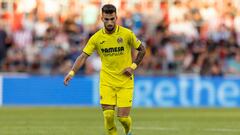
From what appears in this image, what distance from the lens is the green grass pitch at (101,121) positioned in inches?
587

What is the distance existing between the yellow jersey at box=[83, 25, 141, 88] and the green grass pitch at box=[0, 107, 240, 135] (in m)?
2.99

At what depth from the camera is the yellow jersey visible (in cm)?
1146

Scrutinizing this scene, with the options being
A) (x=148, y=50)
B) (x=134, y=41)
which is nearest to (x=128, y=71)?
(x=134, y=41)

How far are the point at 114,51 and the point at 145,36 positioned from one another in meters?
14.3

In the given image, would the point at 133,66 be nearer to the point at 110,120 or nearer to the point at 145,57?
the point at 110,120

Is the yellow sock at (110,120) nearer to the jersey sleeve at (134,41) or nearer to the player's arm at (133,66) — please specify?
the player's arm at (133,66)

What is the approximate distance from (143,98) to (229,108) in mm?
3121

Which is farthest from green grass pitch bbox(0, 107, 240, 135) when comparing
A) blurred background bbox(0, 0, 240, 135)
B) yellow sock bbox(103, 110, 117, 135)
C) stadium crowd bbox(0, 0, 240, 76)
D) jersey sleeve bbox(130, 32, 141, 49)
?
jersey sleeve bbox(130, 32, 141, 49)

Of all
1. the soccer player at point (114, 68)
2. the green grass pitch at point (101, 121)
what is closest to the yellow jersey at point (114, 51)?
the soccer player at point (114, 68)

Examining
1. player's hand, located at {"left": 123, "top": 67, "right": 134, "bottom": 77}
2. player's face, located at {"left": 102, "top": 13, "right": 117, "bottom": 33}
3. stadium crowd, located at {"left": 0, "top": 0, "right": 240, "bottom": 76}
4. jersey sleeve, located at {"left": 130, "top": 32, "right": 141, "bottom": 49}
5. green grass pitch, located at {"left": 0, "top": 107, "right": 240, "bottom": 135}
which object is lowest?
green grass pitch, located at {"left": 0, "top": 107, "right": 240, "bottom": 135}

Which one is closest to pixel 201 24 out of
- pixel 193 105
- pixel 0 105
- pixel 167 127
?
pixel 193 105

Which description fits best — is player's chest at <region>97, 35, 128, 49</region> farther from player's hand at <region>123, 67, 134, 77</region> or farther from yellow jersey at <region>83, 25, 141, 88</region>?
player's hand at <region>123, 67, 134, 77</region>

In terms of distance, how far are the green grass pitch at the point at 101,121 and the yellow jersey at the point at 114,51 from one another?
299 cm

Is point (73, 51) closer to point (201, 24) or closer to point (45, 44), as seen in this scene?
point (45, 44)
